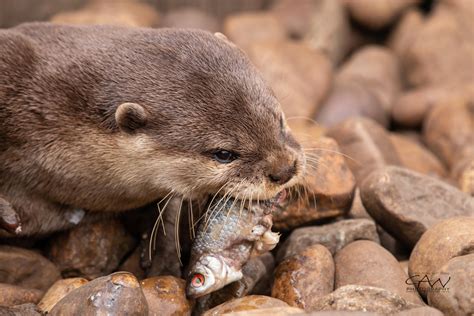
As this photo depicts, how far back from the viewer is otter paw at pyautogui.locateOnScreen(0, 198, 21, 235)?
3.47m

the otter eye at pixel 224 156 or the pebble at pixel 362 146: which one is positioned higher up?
the otter eye at pixel 224 156

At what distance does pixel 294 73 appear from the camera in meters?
6.80

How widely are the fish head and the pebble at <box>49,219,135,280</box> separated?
791 mm

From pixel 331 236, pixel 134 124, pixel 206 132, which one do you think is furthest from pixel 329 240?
pixel 134 124

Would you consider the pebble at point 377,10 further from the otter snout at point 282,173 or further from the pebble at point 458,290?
the pebble at point 458,290

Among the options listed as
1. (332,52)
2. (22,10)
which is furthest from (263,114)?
(22,10)

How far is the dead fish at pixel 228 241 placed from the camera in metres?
3.24

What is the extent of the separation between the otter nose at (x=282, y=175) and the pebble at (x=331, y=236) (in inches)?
21.8

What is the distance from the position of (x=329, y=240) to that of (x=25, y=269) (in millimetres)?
1651

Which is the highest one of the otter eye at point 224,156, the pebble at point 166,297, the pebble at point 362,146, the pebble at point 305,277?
the otter eye at point 224,156

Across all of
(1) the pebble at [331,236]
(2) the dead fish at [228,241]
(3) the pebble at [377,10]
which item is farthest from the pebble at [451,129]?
(2) the dead fish at [228,241]

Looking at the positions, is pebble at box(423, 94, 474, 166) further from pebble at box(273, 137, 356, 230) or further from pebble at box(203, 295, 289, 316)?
pebble at box(203, 295, 289, 316)

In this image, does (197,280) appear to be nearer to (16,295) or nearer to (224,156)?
(224,156)

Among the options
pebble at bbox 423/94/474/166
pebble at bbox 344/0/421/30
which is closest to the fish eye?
pebble at bbox 423/94/474/166
